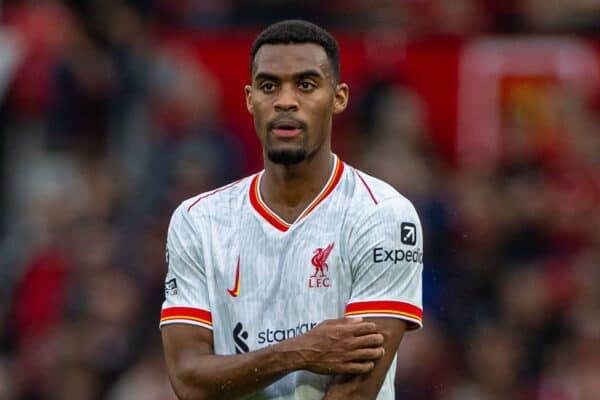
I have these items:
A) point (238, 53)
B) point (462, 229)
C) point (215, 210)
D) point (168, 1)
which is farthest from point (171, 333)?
point (168, 1)

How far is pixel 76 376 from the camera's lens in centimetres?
1153

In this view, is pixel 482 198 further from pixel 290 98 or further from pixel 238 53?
pixel 290 98

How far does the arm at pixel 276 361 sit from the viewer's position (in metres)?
6.40

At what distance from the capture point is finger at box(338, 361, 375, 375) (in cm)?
640

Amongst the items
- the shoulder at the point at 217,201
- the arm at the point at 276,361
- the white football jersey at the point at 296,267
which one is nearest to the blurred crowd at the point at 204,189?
the shoulder at the point at 217,201

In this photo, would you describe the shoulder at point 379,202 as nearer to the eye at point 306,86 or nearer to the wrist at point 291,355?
the eye at point 306,86

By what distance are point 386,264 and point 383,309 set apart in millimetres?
178

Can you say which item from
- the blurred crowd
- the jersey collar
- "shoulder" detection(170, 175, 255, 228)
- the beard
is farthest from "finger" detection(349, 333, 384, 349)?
the blurred crowd

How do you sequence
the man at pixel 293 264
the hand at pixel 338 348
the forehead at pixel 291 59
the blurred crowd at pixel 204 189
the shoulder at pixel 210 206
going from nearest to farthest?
the hand at pixel 338 348 → the man at pixel 293 264 → the forehead at pixel 291 59 → the shoulder at pixel 210 206 → the blurred crowd at pixel 204 189

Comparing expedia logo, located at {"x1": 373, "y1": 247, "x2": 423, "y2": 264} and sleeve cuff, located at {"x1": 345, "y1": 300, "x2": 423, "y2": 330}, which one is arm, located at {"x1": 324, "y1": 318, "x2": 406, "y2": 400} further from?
expedia logo, located at {"x1": 373, "y1": 247, "x2": 423, "y2": 264}

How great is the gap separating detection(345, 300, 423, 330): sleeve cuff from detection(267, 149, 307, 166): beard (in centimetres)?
63

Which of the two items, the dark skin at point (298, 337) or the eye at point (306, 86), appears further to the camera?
the eye at point (306, 86)

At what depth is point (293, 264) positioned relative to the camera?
674 cm

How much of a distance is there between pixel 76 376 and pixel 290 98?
5306 millimetres
